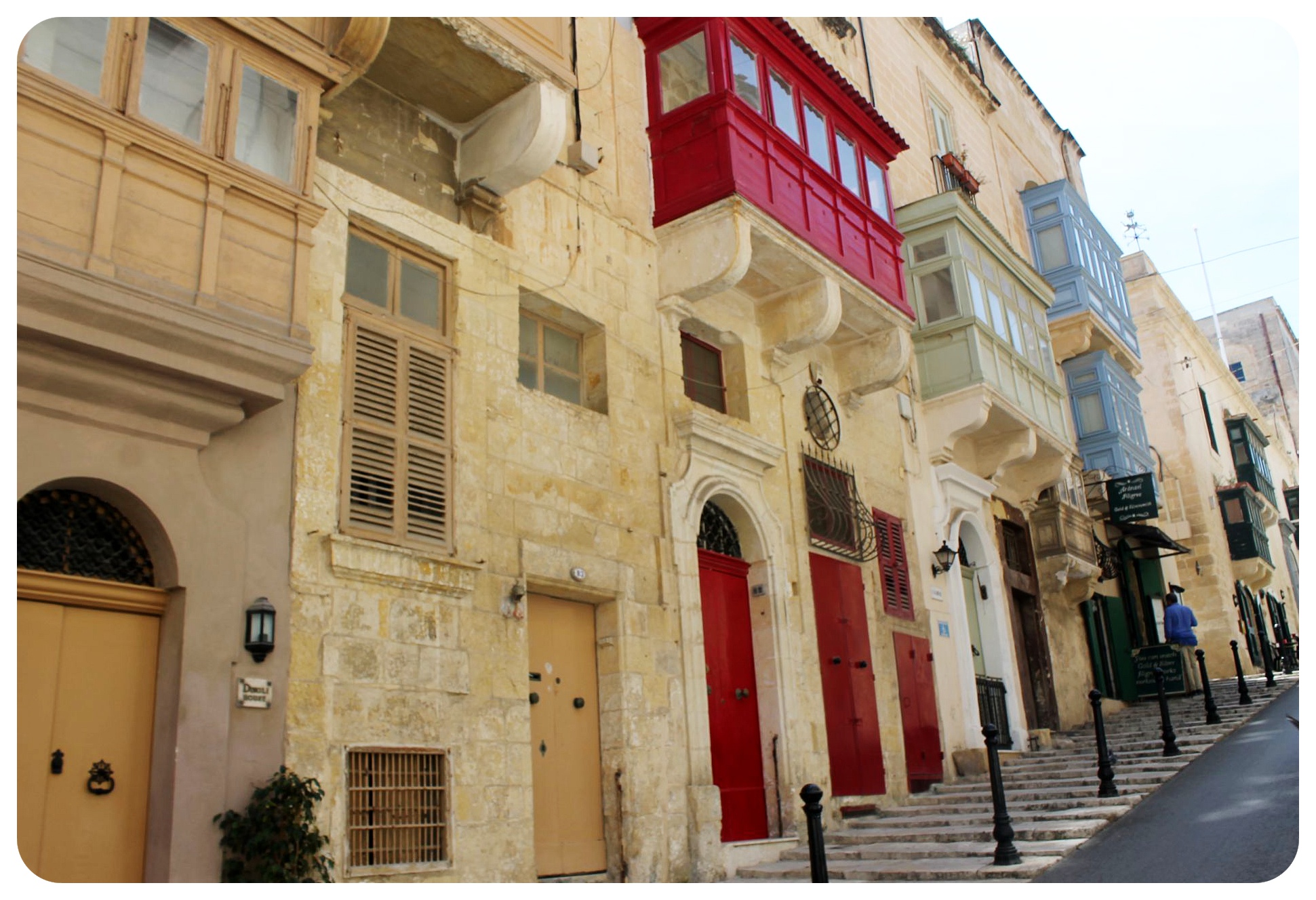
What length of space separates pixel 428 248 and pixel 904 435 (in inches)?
324

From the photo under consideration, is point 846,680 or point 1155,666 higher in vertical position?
point 1155,666

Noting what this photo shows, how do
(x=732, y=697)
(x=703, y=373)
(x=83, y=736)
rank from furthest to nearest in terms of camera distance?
1. (x=703, y=373)
2. (x=732, y=697)
3. (x=83, y=736)

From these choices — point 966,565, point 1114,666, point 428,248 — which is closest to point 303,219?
point 428,248

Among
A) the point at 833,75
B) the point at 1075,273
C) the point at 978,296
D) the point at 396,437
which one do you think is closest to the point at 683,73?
the point at 833,75

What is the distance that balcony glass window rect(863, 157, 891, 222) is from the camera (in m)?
14.3

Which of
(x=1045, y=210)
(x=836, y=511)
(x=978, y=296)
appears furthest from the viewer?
(x=1045, y=210)

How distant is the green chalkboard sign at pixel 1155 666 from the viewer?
2023 cm

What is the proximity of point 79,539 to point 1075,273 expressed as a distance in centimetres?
2079

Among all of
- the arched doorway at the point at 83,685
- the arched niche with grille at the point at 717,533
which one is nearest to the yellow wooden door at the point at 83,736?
the arched doorway at the point at 83,685

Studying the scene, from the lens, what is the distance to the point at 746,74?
40.3ft

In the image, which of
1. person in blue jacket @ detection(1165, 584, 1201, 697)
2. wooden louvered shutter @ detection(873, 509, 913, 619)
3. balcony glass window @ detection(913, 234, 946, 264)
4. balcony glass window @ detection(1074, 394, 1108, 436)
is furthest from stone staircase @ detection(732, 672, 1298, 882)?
balcony glass window @ detection(1074, 394, 1108, 436)

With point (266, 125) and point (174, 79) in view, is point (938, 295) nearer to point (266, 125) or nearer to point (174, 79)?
point (266, 125)

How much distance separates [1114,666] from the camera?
838 inches

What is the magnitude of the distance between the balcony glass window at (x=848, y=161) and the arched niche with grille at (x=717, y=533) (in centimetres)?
458
